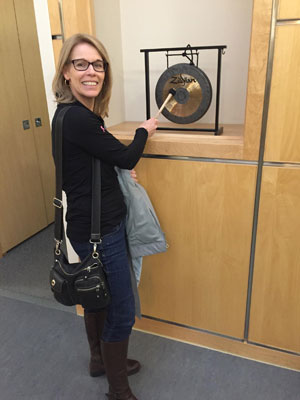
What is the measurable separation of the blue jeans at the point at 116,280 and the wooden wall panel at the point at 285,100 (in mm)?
732

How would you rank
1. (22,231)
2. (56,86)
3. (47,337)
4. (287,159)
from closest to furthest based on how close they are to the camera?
(56,86) < (287,159) < (47,337) < (22,231)

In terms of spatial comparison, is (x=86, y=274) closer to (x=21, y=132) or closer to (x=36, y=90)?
(x=21, y=132)

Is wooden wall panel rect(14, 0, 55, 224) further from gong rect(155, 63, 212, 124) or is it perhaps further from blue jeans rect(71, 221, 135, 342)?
blue jeans rect(71, 221, 135, 342)

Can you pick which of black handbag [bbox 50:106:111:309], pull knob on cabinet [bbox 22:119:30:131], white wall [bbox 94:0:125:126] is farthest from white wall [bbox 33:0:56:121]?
pull knob on cabinet [bbox 22:119:30:131]

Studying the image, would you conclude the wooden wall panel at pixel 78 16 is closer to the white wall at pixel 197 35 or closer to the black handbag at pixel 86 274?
the white wall at pixel 197 35

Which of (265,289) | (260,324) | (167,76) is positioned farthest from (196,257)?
(167,76)

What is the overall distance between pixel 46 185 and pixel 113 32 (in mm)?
1888

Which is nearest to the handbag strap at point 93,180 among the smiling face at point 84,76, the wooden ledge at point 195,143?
the smiling face at point 84,76

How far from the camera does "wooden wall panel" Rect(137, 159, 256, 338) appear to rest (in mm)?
1534

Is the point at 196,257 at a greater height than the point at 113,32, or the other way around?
the point at 113,32

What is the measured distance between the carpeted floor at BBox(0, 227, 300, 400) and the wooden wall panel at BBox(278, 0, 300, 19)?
5.39ft

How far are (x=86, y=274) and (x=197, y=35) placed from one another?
4.42 ft

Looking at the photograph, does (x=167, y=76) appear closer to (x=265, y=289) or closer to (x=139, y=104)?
(x=139, y=104)

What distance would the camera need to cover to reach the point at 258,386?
1.64 metres
